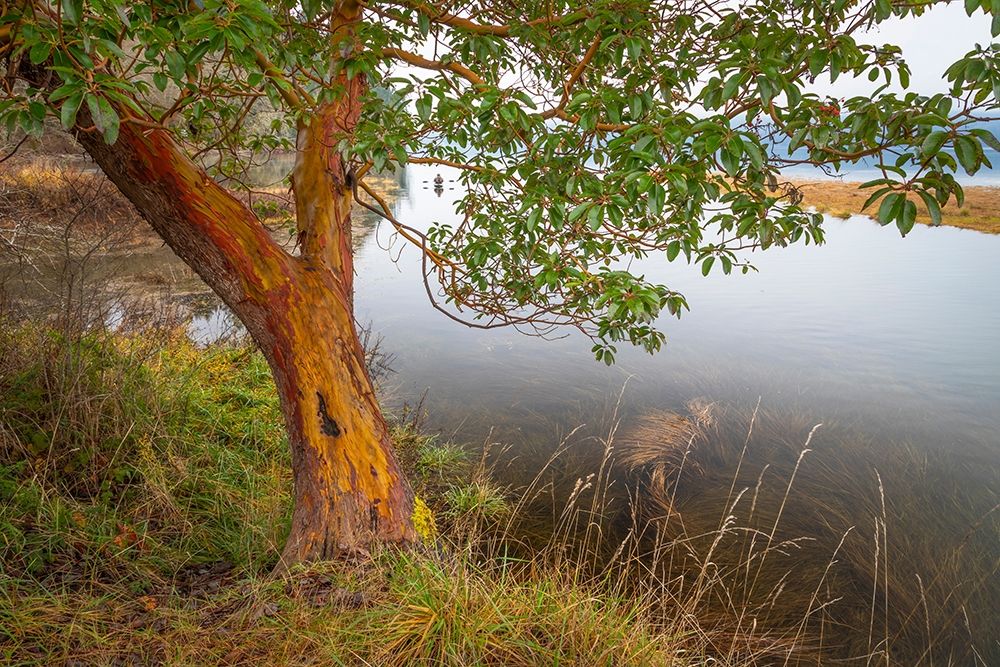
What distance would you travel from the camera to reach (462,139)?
2.45m

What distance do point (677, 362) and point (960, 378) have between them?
399 centimetres

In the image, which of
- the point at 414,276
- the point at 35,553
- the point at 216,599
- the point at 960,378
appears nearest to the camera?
the point at 216,599

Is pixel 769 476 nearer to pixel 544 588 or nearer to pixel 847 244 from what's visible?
pixel 544 588

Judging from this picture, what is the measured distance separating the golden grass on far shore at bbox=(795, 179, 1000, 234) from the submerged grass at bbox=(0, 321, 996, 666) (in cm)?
996

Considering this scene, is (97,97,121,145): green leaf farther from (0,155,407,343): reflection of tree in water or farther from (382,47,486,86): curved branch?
(0,155,407,343): reflection of tree in water

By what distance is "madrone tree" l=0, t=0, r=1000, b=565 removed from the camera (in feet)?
5.22

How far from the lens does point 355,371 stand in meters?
2.95

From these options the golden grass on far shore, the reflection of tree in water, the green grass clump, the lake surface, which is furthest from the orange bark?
the golden grass on far shore

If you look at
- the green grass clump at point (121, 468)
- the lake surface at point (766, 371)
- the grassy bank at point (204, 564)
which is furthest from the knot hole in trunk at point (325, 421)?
the lake surface at point (766, 371)

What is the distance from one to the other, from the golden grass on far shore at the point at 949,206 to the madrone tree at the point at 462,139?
11.9 meters

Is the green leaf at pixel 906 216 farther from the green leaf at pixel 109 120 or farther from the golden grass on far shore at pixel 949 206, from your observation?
the golden grass on far shore at pixel 949 206

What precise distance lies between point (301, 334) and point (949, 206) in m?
29.3

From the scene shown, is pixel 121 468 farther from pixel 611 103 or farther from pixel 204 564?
pixel 611 103

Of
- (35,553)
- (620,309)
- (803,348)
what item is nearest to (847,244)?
(803,348)
